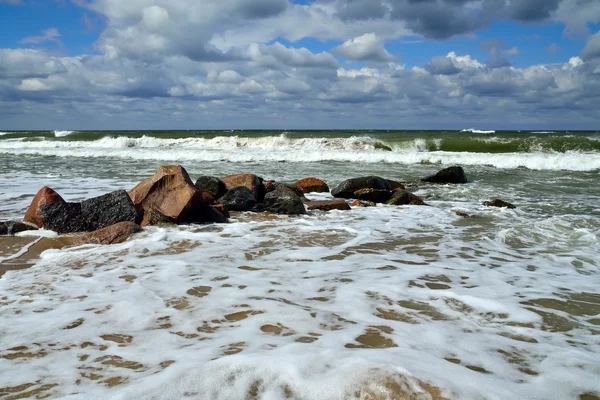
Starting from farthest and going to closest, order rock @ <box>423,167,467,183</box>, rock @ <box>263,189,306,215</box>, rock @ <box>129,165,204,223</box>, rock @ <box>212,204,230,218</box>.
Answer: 1. rock @ <box>423,167,467,183</box>
2. rock @ <box>263,189,306,215</box>
3. rock @ <box>212,204,230,218</box>
4. rock @ <box>129,165,204,223</box>

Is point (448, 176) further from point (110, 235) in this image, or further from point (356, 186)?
point (110, 235)

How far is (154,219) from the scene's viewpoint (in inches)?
239

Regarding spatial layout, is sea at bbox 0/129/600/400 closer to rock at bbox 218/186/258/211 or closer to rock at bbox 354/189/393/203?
rock at bbox 218/186/258/211

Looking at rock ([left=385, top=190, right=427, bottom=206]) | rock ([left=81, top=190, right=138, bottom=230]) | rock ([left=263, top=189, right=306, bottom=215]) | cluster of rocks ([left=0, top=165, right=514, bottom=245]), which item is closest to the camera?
cluster of rocks ([left=0, top=165, right=514, bottom=245])

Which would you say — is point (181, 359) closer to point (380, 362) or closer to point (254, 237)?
point (380, 362)

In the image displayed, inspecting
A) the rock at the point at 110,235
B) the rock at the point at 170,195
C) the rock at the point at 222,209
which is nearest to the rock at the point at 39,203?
the rock at the point at 110,235

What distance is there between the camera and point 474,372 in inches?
90.1

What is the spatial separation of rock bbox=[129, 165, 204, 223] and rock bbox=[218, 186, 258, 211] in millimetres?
1031

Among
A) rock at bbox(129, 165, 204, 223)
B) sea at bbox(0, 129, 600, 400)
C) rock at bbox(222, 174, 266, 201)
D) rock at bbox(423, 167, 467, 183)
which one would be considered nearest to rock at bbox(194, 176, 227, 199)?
rock at bbox(222, 174, 266, 201)

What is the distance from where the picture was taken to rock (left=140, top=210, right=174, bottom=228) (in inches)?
238

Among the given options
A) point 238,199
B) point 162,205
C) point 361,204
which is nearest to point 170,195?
point 162,205

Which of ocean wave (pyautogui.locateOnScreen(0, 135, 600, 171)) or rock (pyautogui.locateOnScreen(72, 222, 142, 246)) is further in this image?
ocean wave (pyautogui.locateOnScreen(0, 135, 600, 171))

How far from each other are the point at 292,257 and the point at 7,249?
3175 mm

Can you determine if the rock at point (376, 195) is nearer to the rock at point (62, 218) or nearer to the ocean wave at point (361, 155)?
the rock at point (62, 218)
